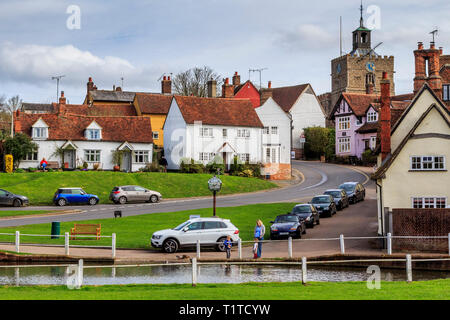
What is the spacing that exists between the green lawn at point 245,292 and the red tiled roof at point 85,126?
4999 centimetres

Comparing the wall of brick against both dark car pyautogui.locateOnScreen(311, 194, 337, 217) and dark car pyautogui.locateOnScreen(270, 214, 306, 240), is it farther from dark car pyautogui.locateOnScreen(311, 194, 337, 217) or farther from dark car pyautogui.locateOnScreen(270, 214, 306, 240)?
dark car pyautogui.locateOnScreen(311, 194, 337, 217)

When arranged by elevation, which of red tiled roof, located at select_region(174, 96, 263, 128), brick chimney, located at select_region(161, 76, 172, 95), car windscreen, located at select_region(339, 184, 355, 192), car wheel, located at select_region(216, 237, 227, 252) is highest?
brick chimney, located at select_region(161, 76, 172, 95)

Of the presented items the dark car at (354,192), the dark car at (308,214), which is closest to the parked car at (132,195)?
the dark car at (354,192)

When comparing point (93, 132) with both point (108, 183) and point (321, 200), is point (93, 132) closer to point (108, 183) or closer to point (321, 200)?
point (108, 183)

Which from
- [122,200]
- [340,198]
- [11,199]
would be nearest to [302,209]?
[340,198]

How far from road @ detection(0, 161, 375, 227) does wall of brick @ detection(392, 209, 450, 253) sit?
1998 cm

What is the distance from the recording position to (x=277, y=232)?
1320 inches

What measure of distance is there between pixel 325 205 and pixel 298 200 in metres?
8.49

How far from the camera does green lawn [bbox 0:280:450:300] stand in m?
15.5

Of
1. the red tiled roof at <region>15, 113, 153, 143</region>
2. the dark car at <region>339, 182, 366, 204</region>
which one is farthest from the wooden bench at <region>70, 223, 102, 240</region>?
the red tiled roof at <region>15, 113, 153, 143</region>

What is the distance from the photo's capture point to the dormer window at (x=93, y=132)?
221 ft

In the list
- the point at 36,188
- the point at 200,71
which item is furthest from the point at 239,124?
the point at 200,71

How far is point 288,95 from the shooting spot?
4018 inches
